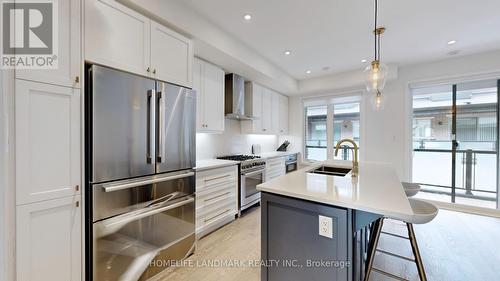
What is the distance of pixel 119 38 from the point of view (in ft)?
5.42

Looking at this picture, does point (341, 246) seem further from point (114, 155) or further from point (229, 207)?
point (229, 207)

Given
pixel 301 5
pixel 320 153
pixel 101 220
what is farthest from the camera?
pixel 320 153

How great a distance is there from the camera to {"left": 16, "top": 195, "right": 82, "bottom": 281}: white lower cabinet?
3.93 feet

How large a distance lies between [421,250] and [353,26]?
9.28 ft

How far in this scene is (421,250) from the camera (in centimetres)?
236

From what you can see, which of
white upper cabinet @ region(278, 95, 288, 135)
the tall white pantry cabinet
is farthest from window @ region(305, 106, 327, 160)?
the tall white pantry cabinet

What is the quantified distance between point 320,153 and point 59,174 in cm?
508

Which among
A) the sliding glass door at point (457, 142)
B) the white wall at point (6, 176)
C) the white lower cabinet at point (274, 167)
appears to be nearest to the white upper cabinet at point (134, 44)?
the white wall at point (6, 176)

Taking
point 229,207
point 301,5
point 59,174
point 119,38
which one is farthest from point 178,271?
point 301,5

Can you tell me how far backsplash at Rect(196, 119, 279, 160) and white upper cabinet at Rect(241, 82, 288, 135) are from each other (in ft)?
0.77

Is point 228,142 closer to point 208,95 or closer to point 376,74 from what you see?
point 208,95

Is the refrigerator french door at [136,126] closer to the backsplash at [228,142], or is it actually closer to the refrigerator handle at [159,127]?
the refrigerator handle at [159,127]

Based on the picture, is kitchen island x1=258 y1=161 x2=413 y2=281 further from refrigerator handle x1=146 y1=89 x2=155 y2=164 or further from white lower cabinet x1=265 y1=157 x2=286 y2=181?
white lower cabinet x1=265 y1=157 x2=286 y2=181

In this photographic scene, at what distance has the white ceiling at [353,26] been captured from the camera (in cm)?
218
